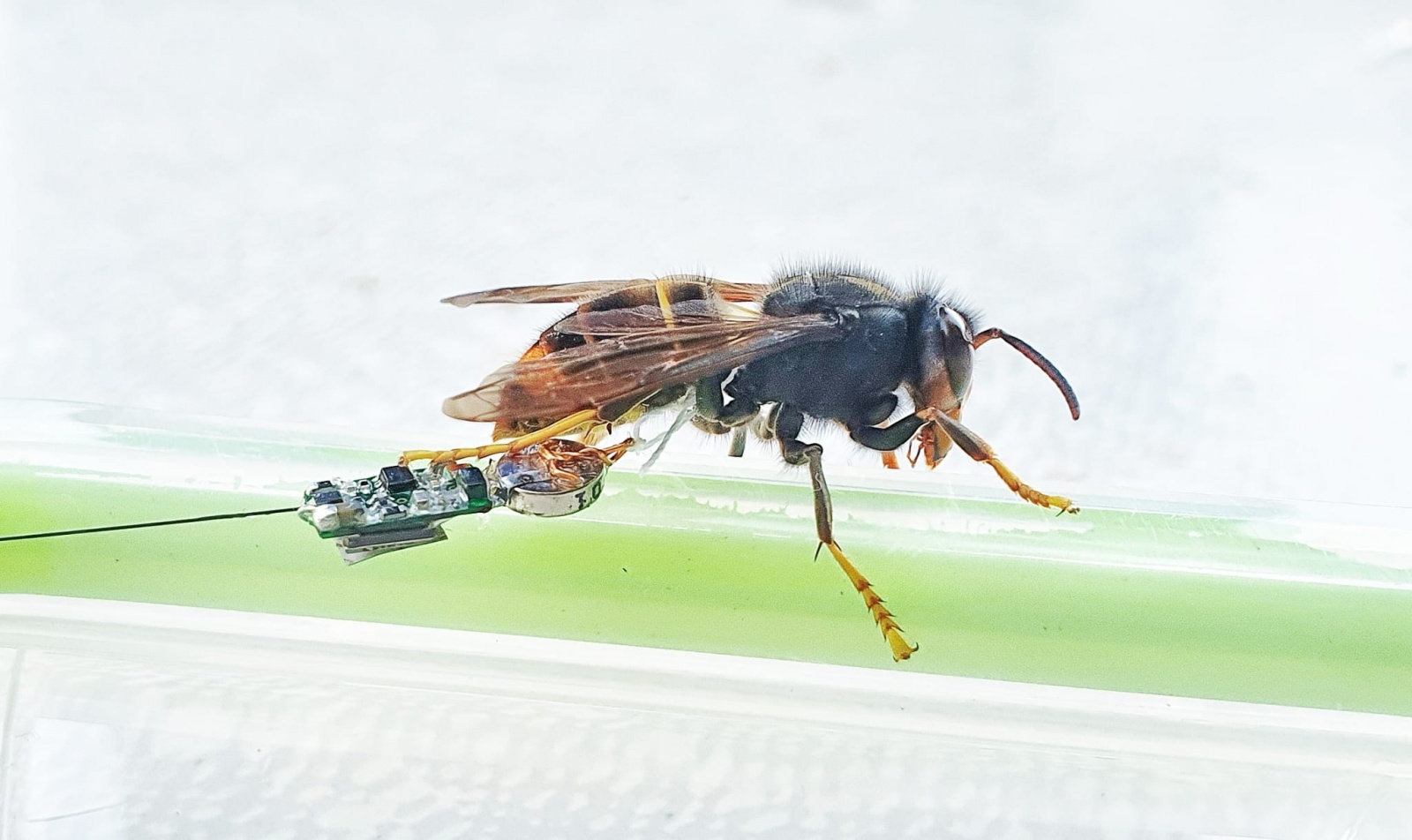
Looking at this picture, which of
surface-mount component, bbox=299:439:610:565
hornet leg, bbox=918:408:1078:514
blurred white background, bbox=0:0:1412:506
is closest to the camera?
surface-mount component, bbox=299:439:610:565

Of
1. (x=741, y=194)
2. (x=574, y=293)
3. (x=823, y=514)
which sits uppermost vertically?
(x=741, y=194)

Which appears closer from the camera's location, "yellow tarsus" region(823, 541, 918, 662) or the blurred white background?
"yellow tarsus" region(823, 541, 918, 662)

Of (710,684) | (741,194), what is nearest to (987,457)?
(710,684)

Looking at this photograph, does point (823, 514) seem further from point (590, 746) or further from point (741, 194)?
point (741, 194)

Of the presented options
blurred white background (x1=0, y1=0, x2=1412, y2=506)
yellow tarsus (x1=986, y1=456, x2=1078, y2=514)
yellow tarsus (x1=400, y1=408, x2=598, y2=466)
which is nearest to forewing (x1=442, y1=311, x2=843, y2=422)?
yellow tarsus (x1=400, y1=408, x2=598, y2=466)

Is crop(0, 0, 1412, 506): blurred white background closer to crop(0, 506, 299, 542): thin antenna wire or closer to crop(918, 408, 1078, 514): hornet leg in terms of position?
crop(918, 408, 1078, 514): hornet leg

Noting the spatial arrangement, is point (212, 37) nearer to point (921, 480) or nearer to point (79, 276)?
point (79, 276)

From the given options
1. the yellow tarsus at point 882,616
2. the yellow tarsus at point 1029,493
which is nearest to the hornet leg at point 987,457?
the yellow tarsus at point 1029,493

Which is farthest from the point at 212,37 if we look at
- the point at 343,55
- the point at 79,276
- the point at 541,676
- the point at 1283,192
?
the point at 1283,192
